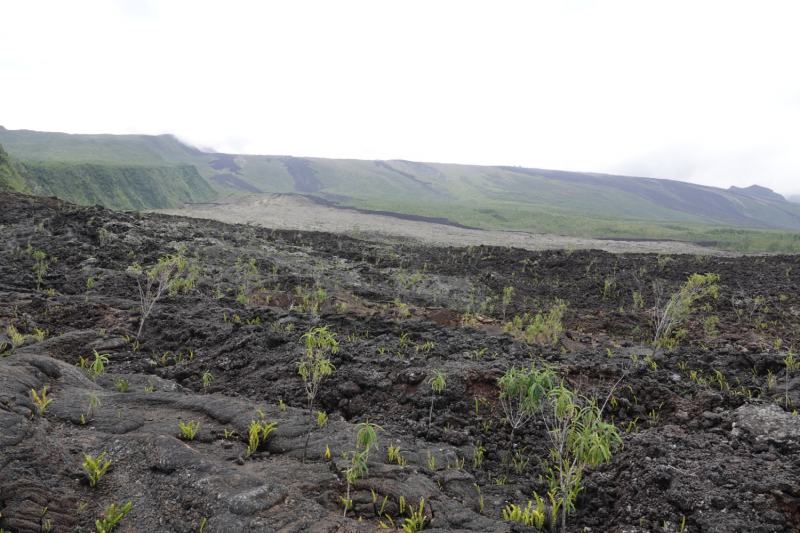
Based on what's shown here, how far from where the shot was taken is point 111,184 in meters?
58.0

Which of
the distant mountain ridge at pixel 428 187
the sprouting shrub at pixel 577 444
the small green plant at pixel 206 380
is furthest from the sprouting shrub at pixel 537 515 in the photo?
the distant mountain ridge at pixel 428 187

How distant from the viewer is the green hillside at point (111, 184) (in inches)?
1892

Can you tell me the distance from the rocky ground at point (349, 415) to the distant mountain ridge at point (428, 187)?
60435 millimetres

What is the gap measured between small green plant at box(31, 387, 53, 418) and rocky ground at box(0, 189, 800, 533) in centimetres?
7

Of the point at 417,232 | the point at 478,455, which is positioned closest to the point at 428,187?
the point at 417,232

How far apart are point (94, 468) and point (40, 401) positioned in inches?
68.6

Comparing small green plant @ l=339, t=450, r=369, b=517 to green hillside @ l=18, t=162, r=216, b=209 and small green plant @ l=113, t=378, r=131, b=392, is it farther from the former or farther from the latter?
green hillside @ l=18, t=162, r=216, b=209

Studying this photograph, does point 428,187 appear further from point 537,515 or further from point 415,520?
point 415,520

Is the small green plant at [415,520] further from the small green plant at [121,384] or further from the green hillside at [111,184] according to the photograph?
the green hillside at [111,184]

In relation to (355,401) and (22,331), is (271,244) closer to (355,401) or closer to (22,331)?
(22,331)

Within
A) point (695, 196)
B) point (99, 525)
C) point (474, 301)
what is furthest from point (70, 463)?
point (695, 196)

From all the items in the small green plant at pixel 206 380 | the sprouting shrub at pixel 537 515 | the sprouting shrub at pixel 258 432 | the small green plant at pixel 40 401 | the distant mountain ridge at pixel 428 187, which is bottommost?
the small green plant at pixel 206 380

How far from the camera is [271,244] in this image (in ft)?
82.6

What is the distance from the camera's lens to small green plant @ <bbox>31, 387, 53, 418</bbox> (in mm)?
4843
